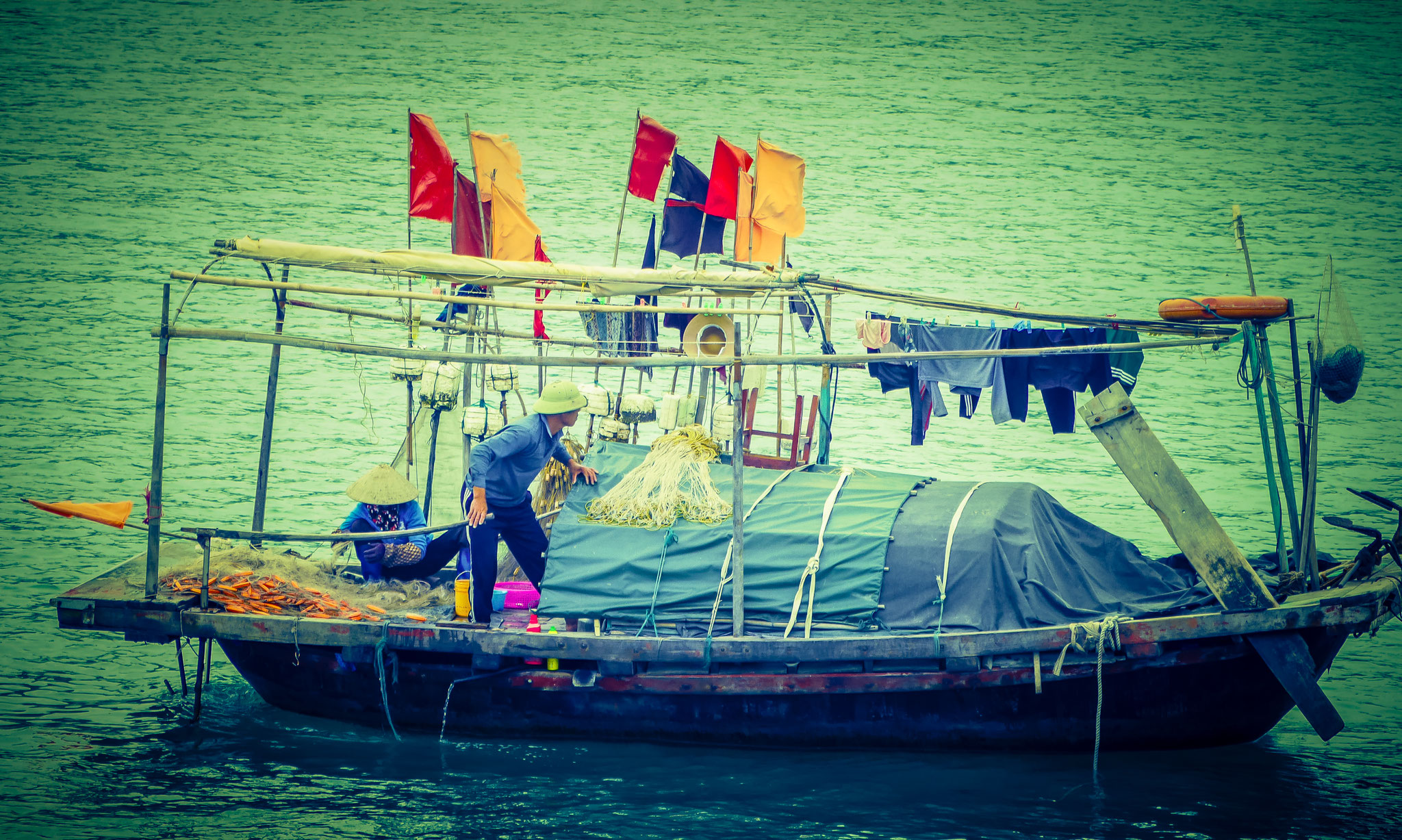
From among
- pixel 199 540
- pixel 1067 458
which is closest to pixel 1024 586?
pixel 199 540

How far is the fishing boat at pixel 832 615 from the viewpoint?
595 cm

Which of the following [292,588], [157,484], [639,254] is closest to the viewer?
[157,484]

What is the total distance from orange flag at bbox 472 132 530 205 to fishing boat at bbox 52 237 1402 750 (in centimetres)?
188

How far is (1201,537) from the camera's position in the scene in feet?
19.7

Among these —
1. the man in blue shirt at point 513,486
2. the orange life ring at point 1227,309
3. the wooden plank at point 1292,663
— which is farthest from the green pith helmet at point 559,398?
the wooden plank at point 1292,663

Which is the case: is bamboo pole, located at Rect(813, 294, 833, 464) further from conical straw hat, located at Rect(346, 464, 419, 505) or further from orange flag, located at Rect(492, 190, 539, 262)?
conical straw hat, located at Rect(346, 464, 419, 505)

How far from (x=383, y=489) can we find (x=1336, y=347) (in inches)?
249

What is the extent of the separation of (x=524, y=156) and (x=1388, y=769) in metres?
22.7

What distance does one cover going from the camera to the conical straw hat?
7.50 metres

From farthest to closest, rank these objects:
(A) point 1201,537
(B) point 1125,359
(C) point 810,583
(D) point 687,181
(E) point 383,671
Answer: (D) point 687,181 → (B) point 1125,359 → (E) point 383,671 → (C) point 810,583 → (A) point 1201,537

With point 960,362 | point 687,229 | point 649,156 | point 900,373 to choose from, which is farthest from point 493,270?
point 960,362

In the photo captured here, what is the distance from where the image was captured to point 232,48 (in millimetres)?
27734

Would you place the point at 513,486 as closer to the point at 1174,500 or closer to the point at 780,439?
the point at 780,439

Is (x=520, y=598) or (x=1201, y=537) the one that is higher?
(x=1201, y=537)
